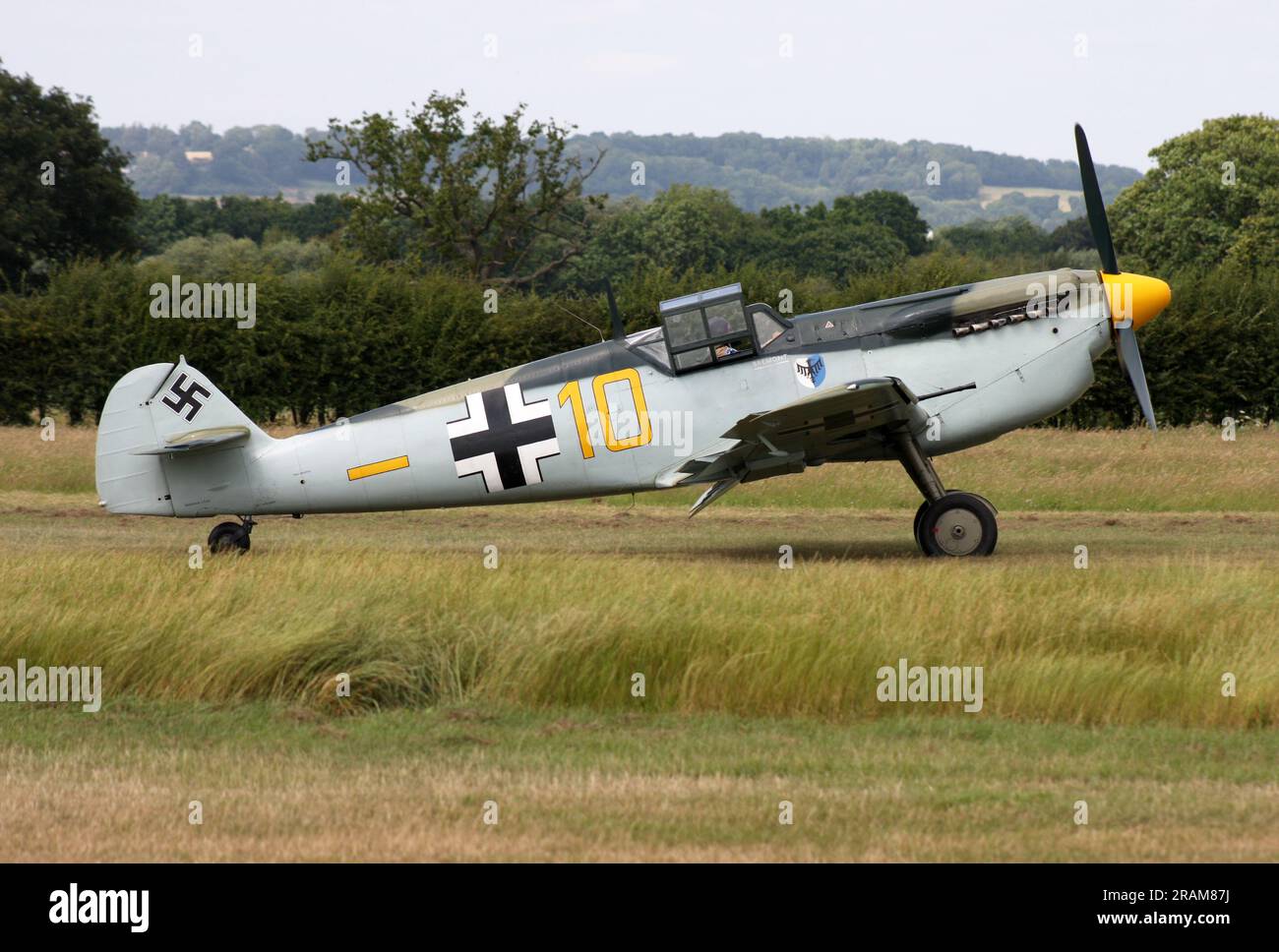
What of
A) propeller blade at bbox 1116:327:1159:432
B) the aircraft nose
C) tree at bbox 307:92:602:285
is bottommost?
propeller blade at bbox 1116:327:1159:432

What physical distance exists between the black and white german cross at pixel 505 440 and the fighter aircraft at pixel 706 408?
0.01m

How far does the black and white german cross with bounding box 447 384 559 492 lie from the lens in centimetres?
1371

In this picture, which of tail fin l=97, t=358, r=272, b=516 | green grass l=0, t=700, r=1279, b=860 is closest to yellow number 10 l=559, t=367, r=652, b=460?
tail fin l=97, t=358, r=272, b=516

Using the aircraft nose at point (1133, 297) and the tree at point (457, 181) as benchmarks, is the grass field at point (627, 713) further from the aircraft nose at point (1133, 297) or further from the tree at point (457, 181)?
the tree at point (457, 181)

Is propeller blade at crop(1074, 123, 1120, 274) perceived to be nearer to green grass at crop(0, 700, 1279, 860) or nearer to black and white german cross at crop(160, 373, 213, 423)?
green grass at crop(0, 700, 1279, 860)

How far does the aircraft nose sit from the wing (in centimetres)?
220

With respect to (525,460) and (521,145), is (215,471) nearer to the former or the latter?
(525,460)

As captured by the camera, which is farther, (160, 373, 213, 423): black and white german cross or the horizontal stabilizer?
(160, 373, 213, 423): black and white german cross

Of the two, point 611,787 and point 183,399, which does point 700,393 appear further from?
point 611,787

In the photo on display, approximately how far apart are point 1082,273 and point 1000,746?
303 inches

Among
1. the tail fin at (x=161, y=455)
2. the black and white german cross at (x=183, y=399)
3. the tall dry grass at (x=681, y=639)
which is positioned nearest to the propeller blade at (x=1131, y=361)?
the tall dry grass at (x=681, y=639)

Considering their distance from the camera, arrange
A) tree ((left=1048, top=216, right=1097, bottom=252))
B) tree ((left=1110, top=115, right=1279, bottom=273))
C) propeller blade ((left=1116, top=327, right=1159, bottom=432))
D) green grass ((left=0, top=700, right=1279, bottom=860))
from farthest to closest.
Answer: tree ((left=1048, top=216, right=1097, bottom=252)), tree ((left=1110, top=115, right=1279, bottom=273)), propeller blade ((left=1116, top=327, right=1159, bottom=432)), green grass ((left=0, top=700, right=1279, bottom=860))

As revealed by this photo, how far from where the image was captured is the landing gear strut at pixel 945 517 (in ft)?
45.1
